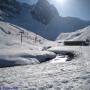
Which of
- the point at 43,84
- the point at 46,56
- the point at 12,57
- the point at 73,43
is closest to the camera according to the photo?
the point at 43,84

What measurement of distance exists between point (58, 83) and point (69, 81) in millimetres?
724

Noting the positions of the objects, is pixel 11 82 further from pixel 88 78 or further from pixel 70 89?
pixel 88 78

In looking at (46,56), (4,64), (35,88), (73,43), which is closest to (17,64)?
(4,64)

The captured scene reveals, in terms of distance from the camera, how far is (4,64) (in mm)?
20328

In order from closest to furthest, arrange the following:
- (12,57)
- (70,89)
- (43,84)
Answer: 1. (70,89)
2. (43,84)
3. (12,57)

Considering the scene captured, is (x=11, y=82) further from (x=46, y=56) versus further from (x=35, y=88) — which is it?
(x=46, y=56)

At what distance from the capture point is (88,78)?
12109mm

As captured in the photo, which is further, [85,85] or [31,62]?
[31,62]

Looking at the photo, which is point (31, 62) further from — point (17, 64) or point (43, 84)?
point (43, 84)

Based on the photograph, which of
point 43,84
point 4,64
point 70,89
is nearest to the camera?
point 70,89

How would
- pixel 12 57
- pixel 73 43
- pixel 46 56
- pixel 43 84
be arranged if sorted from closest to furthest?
pixel 43 84 → pixel 12 57 → pixel 46 56 → pixel 73 43

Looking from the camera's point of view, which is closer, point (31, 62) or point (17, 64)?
point (17, 64)

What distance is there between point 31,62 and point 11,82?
1060 centimetres

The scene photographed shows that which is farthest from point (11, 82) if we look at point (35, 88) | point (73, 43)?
point (73, 43)
